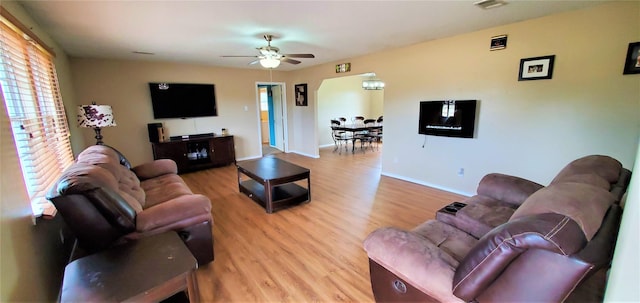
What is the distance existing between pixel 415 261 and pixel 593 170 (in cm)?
135

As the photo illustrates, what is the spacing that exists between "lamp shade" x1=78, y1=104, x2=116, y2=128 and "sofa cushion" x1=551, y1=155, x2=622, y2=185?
4.76 meters

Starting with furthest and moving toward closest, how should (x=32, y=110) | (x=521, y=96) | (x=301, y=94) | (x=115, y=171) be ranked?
(x=301, y=94)
(x=521, y=96)
(x=115, y=171)
(x=32, y=110)

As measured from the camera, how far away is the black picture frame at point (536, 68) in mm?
2889

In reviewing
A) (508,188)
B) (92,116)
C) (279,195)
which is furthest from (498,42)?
(92,116)

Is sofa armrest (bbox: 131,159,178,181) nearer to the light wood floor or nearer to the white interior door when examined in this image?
the light wood floor

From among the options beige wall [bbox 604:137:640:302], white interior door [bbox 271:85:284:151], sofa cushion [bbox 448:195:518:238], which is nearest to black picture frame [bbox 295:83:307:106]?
white interior door [bbox 271:85:284:151]

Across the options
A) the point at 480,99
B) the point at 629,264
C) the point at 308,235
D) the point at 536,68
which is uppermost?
the point at 536,68

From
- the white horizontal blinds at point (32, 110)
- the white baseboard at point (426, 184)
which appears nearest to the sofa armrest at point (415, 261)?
the white horizontal blinds at point (32, 110)

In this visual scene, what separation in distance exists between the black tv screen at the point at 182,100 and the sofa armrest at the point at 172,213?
396 cm

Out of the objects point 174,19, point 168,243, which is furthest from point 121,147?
point 168,243

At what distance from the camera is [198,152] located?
5.53 meters

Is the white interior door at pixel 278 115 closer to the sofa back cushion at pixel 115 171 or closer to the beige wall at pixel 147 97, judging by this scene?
the beige wall at pixel 147 97

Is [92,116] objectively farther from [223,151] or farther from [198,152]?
[223,151]

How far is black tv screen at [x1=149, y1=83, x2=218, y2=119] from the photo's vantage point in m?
5.16
